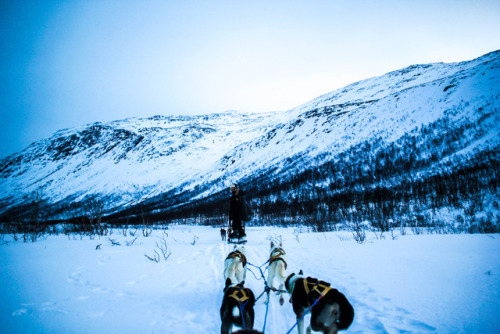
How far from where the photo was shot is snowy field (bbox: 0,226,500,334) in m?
2.09

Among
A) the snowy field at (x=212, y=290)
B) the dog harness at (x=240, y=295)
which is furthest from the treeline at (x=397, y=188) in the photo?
the dog harness at (x=240, y=295)

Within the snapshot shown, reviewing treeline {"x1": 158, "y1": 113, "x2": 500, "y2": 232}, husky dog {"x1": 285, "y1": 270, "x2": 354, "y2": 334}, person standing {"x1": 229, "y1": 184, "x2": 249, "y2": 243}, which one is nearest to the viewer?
husky dog {"x1": 285, "y1": 270, "x2": 354, "y2": 334}

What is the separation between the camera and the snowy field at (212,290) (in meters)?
2.09

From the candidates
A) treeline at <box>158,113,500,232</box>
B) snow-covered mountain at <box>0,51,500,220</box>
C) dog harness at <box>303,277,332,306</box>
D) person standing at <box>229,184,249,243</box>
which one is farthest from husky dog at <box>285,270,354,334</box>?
snow-covered mountain at <box>0,51,500,220</box>

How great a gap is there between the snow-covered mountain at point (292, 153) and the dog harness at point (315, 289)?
7820 mm

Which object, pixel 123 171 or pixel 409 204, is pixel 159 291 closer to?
pixel 409 204

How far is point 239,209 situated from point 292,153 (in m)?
A: 37.2

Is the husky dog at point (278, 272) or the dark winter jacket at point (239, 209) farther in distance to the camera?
the dark winter jacket at point (239, 209)

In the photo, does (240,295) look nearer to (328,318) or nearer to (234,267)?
(328,318)

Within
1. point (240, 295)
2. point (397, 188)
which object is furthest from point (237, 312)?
point (397, 188)

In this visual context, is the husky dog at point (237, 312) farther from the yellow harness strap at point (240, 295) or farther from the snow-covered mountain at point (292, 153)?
the snow-covered mountain at point (292, 153)

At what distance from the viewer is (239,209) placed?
7.33m

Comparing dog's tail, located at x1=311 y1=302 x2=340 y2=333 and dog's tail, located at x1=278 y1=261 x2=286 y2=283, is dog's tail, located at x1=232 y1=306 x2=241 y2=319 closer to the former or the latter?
dog's tail, located at x1=311 y1=302 x2=340 y2=333

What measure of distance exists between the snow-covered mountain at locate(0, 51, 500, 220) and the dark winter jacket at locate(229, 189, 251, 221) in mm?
5798
